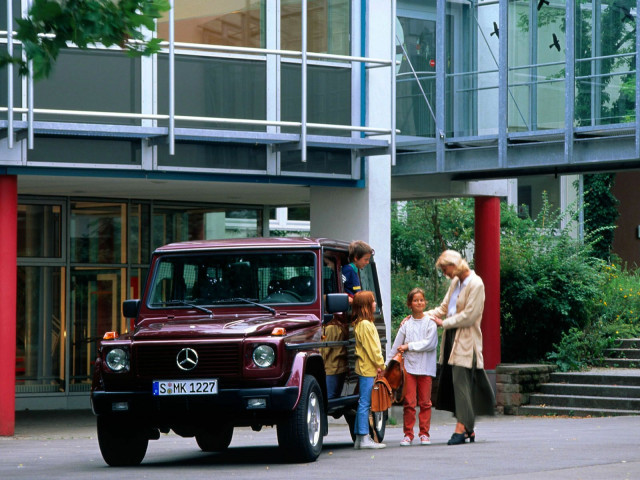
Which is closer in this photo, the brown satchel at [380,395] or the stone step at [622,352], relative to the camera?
the brown satchel at [380,395]

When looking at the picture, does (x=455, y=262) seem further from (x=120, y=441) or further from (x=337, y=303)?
(x=120, y=441)

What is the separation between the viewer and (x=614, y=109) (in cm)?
1856

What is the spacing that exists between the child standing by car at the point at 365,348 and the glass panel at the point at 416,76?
29.0ft

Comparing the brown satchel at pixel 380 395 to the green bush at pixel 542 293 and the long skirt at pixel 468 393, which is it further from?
the green bush at pixel 542 293

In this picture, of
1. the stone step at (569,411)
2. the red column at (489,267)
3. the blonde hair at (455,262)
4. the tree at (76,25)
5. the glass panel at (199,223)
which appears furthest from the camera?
the red column at (489,267)

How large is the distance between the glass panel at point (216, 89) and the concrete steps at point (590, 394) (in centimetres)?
683

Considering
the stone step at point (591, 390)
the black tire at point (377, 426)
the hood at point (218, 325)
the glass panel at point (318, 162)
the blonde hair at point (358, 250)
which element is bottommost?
the stone step at point (591, 390)

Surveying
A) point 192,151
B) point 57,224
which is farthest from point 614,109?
point 57,224

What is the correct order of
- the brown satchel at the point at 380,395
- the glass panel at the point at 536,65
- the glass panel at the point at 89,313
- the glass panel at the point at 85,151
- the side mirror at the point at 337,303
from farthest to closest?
the glass panel at the point at 89,313 < the glass panel at the point at 536,65 < the glass panel at the point at 85,151 < the brown satchel at the point at 380,395 < the side mirror at the point at 337,303

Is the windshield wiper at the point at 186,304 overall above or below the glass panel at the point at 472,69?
below

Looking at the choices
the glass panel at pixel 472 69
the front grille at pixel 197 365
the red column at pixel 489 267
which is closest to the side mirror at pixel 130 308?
the front grille at pixel 197 365

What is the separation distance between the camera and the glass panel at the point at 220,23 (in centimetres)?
1783

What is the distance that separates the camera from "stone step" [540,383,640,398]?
20.3 meters

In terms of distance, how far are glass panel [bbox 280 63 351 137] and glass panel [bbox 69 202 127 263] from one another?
14.0 feet
